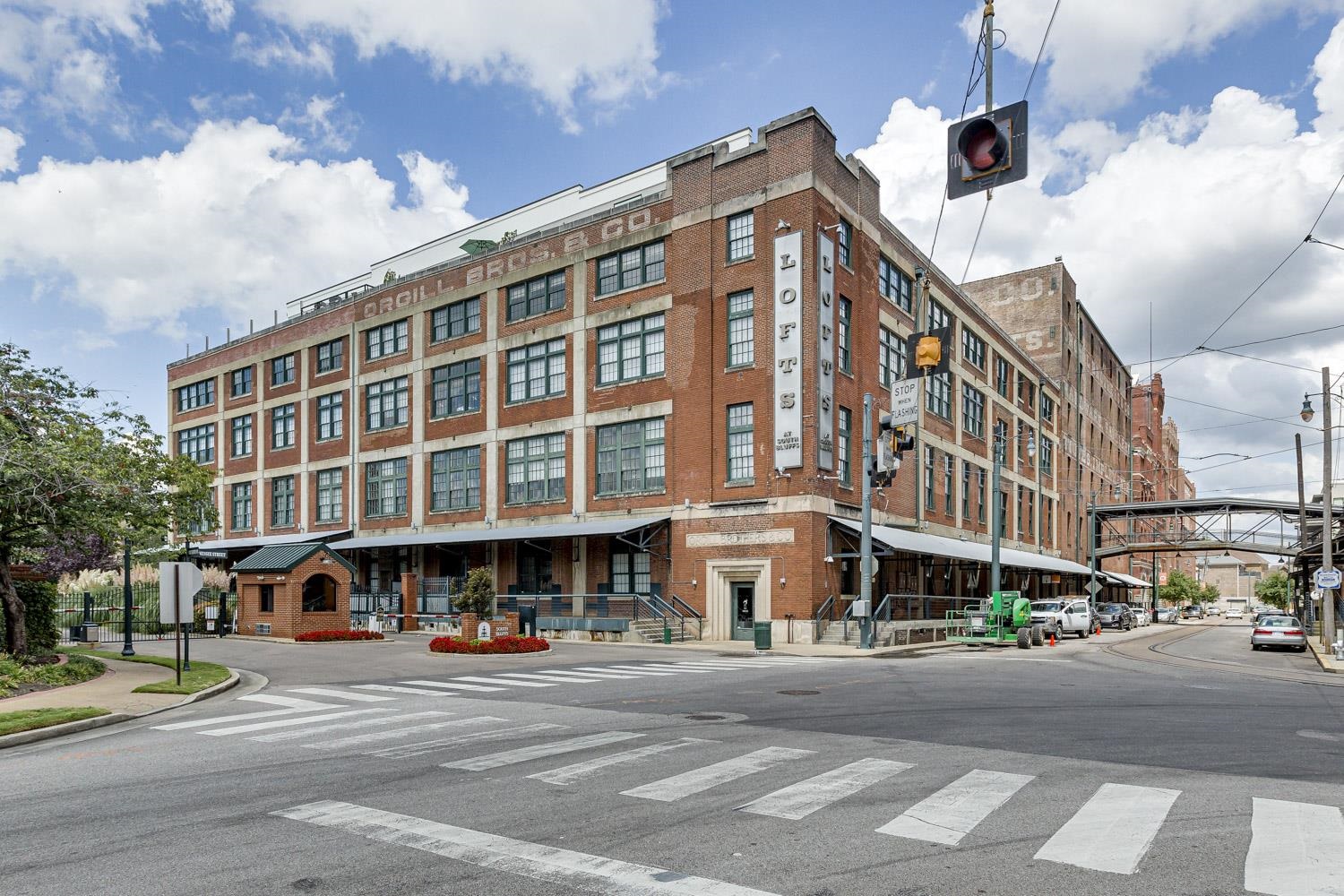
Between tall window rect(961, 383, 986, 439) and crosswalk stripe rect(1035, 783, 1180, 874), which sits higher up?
tall window rect(961, 383, 986, 439)

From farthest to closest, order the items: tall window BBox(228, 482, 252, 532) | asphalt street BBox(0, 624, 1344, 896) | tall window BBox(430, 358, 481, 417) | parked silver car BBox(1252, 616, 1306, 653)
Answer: tall window BBox(228, 482, 252, 532), tall window BBox(430, 358, 481, 417), parked silver car BBox(1252, 616, 1306, 653), asphalt street BBox(0, 624, 1344, 896)

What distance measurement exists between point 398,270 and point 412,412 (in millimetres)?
15666

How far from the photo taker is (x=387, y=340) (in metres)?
49.1

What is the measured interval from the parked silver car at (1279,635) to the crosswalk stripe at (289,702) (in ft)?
116

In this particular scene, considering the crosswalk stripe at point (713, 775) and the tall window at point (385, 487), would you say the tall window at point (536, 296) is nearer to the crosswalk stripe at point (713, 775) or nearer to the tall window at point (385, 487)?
the tall window at point (385, 487)

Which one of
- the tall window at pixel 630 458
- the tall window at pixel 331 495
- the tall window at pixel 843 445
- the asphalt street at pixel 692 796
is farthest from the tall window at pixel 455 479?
the asphalt street at pixel 692 796

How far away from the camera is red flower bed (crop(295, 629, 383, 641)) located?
1253 inches

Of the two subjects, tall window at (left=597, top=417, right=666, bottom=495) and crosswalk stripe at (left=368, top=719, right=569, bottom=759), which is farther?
tall window at (left=597, top=417, right=666, bottom=495)

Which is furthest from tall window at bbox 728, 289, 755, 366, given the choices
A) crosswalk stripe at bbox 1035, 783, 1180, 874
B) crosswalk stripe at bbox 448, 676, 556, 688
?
crosswalk stripe at bbox 1035, 783, 1180, 874

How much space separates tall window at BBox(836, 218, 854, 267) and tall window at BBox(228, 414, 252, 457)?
121 ft

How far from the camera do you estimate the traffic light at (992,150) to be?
9297mm

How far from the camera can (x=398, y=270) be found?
59406 mm

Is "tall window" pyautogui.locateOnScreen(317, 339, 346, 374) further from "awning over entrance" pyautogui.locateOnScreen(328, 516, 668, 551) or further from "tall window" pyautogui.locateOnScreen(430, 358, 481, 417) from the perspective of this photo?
"awning over entrance" pyautogui.locateOnScreen(328, 516, 668, 551)

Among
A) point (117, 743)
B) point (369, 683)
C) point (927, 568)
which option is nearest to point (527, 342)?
point (927, 568)
